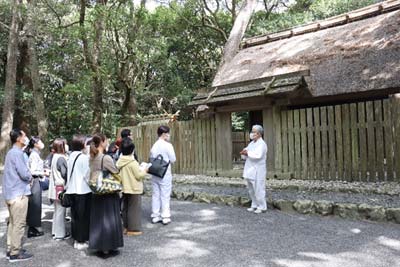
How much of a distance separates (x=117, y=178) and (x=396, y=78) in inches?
283

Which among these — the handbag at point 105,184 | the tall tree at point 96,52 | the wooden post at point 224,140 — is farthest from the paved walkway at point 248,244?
the tall tree at point 96,52

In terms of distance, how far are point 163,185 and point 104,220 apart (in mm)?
1753

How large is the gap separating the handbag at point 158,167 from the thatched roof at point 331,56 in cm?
431

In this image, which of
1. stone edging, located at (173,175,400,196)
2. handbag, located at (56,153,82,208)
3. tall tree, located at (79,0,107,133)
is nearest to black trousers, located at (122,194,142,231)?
handbag, located at (56,153,82,208)

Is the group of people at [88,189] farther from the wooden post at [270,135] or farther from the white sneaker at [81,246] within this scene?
the wooden post at [270,135]

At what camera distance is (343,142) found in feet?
29.0

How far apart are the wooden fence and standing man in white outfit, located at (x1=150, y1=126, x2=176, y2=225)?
411cm

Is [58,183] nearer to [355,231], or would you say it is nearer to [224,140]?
[355,231]

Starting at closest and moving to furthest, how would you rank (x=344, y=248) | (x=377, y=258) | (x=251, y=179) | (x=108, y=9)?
(x=377, y=258) < (x=344, y=248) < (x=251, y=179) < (x=108, y=9)

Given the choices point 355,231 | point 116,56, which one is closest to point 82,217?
point 355,231

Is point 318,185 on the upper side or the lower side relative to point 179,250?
upper

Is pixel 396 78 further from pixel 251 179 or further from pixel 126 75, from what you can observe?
pixel 126 75

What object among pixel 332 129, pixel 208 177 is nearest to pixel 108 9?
pixel 208 177

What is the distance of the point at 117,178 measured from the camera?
5000 mm
